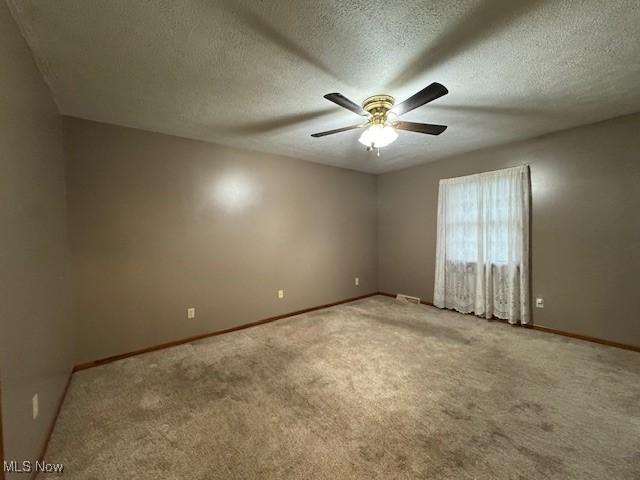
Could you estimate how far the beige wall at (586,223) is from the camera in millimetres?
2898

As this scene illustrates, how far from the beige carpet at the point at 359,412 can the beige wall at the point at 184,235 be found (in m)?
0.47

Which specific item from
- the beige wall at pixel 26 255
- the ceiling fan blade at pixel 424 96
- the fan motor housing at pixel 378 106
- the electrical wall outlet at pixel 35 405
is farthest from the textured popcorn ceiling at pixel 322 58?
the electrical wall outlet at pixel 35 405

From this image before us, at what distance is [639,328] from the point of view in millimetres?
2826

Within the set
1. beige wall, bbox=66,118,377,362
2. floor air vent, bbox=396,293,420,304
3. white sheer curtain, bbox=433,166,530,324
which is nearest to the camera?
beige wall, bbox=66,118,377,362

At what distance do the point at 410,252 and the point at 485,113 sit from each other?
267 centimetres

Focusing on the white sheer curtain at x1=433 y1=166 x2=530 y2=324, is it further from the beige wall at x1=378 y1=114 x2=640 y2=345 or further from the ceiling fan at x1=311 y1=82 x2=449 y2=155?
the ceiling fan at x1=311 y1=82 x2=449 y2=155

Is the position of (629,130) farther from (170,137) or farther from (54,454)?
(54,454)

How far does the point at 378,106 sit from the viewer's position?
90.8 inches

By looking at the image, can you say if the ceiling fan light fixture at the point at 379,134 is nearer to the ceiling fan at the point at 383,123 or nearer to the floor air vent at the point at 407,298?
the ceiling fan at the point at 383,123

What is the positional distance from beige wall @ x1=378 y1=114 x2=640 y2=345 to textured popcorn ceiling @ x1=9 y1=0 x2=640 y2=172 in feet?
1.26

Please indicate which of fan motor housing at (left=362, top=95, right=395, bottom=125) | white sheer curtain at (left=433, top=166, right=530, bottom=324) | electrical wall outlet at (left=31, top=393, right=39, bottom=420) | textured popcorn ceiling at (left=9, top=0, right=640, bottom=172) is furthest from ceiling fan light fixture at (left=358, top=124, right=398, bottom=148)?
electrical wall outlet at (left=31, top=393, right=39, bottom=420)

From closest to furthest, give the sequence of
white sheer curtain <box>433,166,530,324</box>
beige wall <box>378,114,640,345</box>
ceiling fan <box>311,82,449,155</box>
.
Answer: ceiling fan <box>311,82,449,155</box> < beige wall <box>378,114,640,345</box> < white sheer curtain <box>433,166,530,324</box>

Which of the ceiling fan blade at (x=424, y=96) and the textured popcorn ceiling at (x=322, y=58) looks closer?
the textured popcorn ceiling at (x=322, y=58)

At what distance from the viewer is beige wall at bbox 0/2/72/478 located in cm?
124
